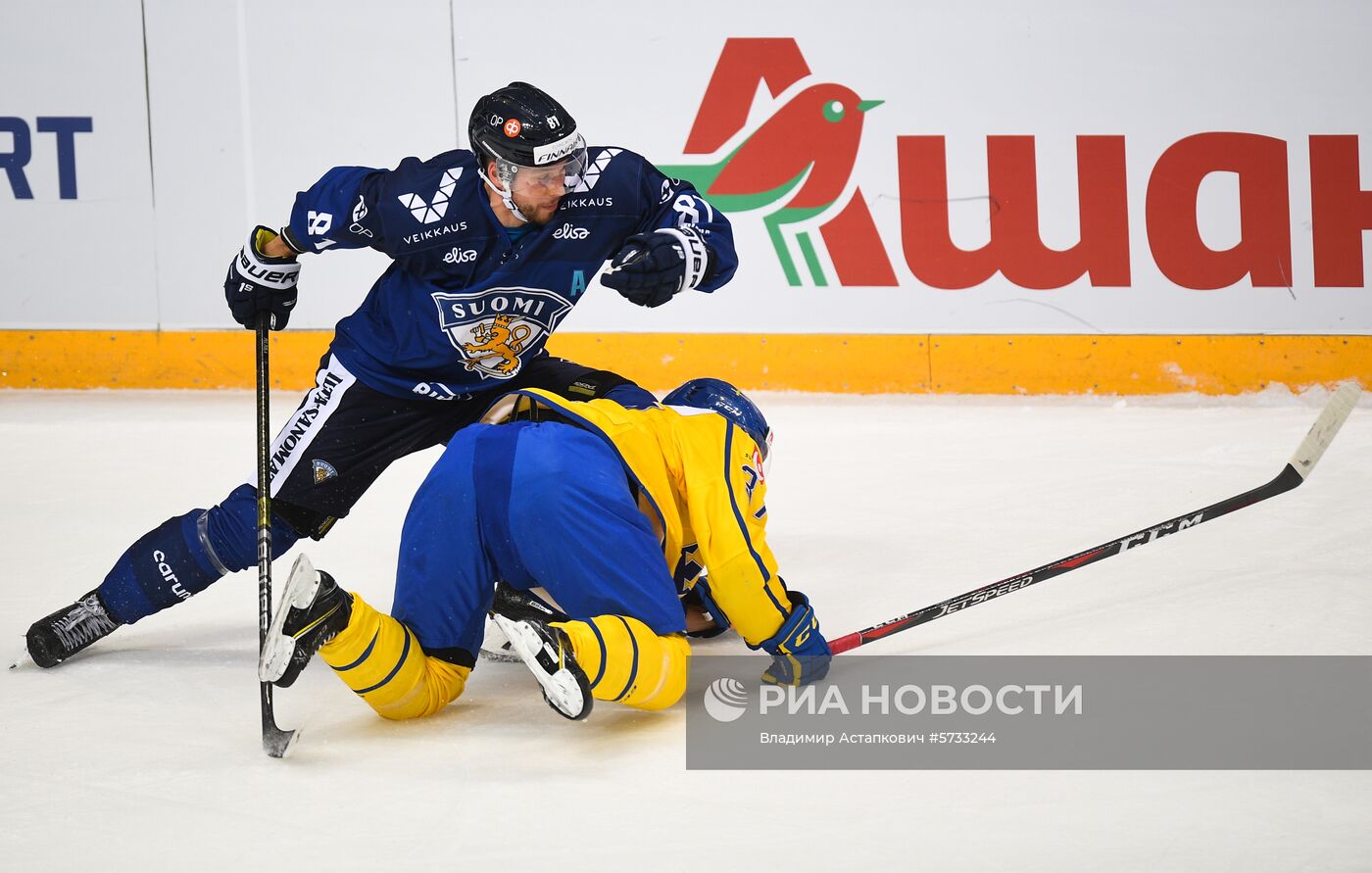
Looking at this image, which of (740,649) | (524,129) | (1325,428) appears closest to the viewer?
(524,129)

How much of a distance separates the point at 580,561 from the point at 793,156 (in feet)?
10.6

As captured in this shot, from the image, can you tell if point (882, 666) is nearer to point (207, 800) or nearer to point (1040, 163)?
point (207, 800)

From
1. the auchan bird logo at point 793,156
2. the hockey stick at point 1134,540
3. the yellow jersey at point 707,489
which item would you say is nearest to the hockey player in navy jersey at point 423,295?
the yellow jersey at point 707,489

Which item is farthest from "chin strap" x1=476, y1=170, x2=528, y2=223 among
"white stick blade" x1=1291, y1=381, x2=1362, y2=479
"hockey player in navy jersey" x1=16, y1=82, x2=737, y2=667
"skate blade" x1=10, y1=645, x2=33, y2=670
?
"white stick blade" x1=1291, y1=381, x2=1362, y2=479

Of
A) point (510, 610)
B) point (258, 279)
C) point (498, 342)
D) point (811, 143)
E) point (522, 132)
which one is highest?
point (522, 132)

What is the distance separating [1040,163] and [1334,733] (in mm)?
3217

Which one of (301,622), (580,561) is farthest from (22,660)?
(580,561)

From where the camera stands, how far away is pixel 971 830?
1.91m

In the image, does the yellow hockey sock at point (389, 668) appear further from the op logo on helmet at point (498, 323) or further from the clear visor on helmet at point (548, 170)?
the clear visor on helmet at point (548, 170)

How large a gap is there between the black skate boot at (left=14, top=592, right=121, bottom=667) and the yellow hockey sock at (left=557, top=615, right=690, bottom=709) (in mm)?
1062

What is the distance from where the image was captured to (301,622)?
211 cm

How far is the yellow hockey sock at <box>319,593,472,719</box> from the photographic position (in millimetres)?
2185

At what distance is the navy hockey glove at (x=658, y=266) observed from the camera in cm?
257

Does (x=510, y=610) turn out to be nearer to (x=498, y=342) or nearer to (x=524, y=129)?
(x=498, y=342)
